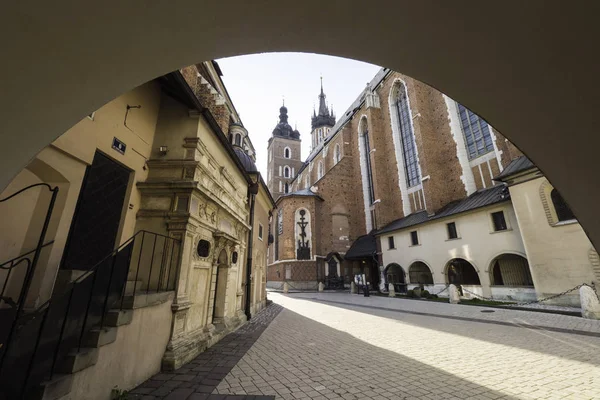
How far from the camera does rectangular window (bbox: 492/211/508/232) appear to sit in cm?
1390

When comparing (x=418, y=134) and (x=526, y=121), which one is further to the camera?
(x=418, y=134)

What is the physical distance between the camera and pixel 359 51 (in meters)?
1.58

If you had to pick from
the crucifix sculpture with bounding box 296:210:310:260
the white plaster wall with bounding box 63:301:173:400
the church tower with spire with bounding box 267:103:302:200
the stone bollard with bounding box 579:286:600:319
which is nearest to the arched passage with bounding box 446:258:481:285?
the stone bollard with bounding box 579:286:600:319

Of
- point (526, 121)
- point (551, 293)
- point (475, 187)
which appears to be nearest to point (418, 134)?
point (475, 187)

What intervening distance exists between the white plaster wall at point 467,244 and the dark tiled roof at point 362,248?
4.15 meters

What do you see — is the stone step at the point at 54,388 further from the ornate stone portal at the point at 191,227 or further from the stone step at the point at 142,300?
the ornate stone portal at the point at 191,227

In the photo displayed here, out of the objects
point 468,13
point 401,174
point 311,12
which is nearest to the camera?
point 468,13

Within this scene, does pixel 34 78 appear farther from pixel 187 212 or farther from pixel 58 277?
pixel 187 212

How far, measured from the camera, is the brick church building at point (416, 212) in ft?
45.0

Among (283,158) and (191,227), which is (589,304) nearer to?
(191,227)

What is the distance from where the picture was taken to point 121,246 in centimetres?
371

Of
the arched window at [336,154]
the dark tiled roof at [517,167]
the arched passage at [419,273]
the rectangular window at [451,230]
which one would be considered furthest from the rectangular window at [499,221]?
the arched window at [336,154]

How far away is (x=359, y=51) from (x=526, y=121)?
0.98 metres

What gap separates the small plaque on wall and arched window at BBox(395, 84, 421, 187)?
874 inches
